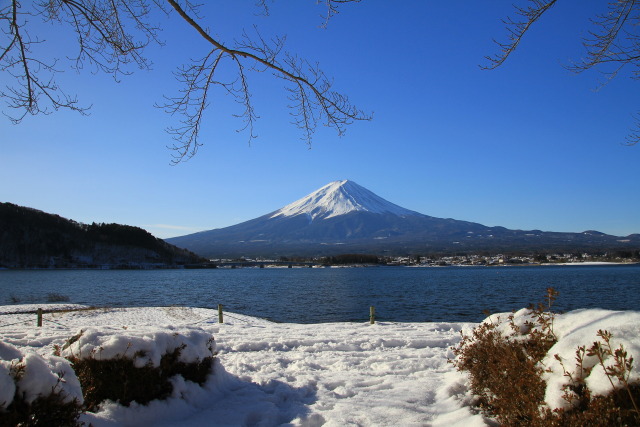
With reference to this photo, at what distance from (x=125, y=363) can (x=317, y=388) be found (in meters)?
2.64

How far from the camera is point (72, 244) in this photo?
12588 cm

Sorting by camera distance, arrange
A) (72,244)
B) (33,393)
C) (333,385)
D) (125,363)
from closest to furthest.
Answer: (33,393)
(125,363)
(333,385)
(72,244)

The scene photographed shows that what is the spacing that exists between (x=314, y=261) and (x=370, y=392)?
147966 mm

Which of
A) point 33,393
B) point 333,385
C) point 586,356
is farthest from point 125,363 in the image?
point 586,356

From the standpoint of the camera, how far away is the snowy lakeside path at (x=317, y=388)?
4.89 metres

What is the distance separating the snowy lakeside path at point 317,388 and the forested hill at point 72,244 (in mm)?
125702

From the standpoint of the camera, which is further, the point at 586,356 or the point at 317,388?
the point at 317,388

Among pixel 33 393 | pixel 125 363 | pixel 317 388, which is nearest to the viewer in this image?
pixel 33 393

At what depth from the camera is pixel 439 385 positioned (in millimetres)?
6211

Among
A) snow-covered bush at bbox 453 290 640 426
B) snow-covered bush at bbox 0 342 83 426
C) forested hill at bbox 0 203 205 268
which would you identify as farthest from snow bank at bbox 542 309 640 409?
forested hill at bbox 0 203 205 268

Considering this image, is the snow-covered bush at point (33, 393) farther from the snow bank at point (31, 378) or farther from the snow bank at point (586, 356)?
the snow bank at point (586, 356)

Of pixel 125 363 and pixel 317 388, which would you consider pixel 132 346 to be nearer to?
pixel 125 363

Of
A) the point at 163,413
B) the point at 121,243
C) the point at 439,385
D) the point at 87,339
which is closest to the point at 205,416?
the point at 163,413

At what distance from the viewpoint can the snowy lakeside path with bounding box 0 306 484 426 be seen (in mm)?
4887
